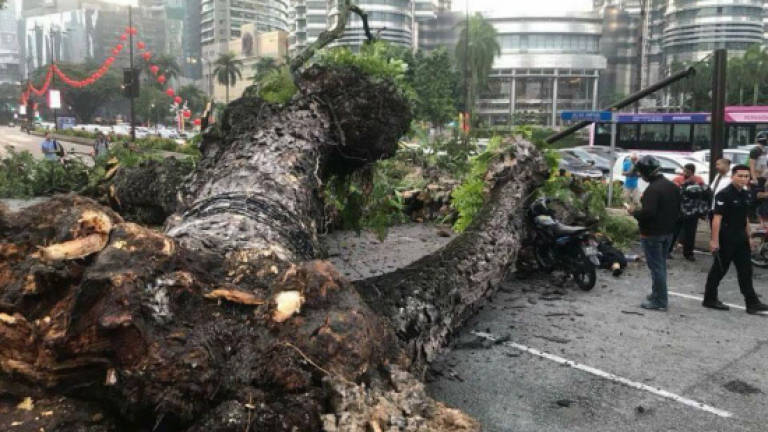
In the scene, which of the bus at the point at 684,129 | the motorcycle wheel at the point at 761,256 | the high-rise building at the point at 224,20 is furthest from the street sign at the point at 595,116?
the high-rise building at the point at 224,20

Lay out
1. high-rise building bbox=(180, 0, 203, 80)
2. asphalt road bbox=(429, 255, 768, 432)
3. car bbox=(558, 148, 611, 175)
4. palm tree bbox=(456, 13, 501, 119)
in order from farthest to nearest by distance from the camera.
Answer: high-rise building bbox=(180, 0, 203, 80)
palm tree bbox=(456, 13, 501, 119)
car bbox=(558, 148, 611, 175)
asphalt road bbox=(429, 255, 768, 432)

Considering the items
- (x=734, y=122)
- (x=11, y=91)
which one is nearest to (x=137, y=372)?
(x=734, y=122)

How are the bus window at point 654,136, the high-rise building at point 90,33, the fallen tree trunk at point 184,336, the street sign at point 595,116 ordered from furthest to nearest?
the high-rise building at point 90,33
the bus window at point 654,136
the street sign at point 595,116
the fallen tree trunk at point 184,336

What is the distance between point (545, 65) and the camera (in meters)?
93.9

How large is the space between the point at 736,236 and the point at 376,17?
96.5m

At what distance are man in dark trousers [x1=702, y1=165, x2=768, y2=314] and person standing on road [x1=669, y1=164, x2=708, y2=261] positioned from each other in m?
2.16

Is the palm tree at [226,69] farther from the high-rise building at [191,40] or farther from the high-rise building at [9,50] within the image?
the high-rise building at [9,50]

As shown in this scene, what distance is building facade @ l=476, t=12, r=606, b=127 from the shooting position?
94000 mm

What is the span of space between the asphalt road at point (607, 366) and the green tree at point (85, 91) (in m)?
81.4

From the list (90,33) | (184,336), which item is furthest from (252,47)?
(184,336)

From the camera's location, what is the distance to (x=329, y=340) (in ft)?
8.80

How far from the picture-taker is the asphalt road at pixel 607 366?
4117 millimetres

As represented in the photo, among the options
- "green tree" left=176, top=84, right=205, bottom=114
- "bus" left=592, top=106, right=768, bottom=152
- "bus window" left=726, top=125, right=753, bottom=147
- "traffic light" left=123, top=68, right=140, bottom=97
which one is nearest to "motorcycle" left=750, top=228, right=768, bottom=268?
"bus" left=592, top=106, right=768, bottom=152

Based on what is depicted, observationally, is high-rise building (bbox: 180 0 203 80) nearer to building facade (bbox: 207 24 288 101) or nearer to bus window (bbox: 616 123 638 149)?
building facade (bbox: 207 24 288 101)
